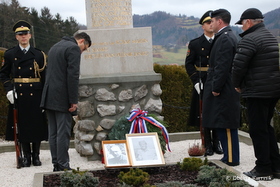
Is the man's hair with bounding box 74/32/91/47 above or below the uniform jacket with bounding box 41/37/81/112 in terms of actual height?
above

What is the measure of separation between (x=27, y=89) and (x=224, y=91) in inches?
106

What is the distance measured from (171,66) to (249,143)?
2487 millimetres

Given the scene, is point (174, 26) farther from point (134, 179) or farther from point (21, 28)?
point (134, 179)

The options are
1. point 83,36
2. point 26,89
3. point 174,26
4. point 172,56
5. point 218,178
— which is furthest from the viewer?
point 174,26

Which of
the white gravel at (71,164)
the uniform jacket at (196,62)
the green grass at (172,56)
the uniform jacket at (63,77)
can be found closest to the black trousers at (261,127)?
the white gravel at (71,164)

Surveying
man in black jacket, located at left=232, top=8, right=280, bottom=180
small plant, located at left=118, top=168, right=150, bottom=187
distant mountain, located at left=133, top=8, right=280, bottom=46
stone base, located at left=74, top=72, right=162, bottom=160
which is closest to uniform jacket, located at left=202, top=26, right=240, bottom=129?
man in black jacket, located at left=232, top=8, right=280, bottom=180

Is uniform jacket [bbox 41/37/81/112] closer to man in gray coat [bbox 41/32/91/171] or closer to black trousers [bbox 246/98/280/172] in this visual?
man in gray coat [bbox 41/32/91/171]

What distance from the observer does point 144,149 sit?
5.72 metres

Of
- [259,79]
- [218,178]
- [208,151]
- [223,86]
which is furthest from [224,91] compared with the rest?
[218,178]

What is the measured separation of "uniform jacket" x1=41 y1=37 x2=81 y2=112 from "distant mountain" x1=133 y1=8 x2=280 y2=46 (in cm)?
1582

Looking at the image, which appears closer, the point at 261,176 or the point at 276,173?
the point at 261,176

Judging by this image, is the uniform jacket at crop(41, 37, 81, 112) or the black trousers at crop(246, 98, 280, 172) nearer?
the black trousers at crop(246, 98, 280, 172)

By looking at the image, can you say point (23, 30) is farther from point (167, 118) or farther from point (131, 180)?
point (167, 118)

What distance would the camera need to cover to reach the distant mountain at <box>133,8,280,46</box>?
23766mm
